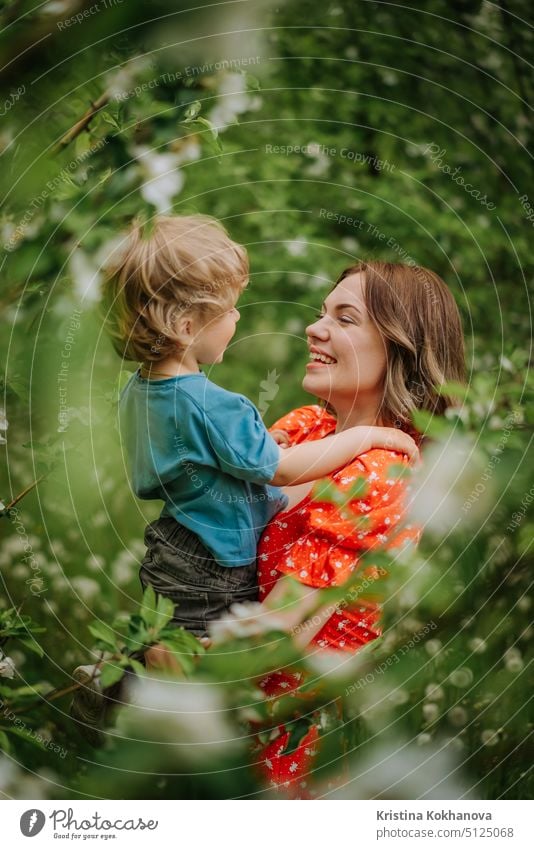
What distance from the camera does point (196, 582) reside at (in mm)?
1394

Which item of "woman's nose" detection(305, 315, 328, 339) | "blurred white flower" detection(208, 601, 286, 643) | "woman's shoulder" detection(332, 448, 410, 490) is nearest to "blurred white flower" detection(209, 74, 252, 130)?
"woman's nose" detection(305, 315, 328, 339)

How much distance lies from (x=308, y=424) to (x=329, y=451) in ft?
0.69

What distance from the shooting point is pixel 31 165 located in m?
1.65

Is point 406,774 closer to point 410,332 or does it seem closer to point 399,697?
point 399,697

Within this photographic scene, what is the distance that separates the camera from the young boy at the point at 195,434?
135 cm

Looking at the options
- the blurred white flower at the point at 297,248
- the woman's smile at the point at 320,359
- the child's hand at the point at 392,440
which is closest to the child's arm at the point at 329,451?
the child's hand at the point at 392,440

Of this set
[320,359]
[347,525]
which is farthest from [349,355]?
[347,525]

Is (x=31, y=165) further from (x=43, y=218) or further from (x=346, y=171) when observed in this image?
(x=346, y=171)

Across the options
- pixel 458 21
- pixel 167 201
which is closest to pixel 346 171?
pixel 458 21

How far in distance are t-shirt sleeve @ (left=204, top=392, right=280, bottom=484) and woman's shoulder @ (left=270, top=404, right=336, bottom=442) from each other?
0.74 feet

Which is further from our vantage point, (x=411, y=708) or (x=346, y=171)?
(x=346, y=171)

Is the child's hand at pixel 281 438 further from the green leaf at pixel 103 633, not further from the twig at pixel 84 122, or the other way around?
the twig at pixel 84 122

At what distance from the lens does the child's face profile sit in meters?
1.41

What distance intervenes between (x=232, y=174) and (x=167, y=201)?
0.74m
